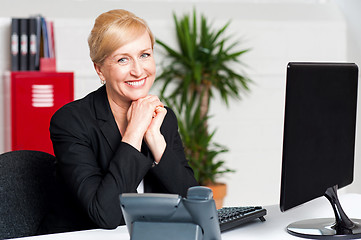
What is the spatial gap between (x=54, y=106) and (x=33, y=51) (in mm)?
348

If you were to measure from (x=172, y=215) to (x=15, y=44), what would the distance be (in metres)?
2.51

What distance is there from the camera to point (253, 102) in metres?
4.38

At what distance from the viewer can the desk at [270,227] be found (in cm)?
158

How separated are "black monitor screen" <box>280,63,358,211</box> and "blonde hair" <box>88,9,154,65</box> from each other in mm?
660

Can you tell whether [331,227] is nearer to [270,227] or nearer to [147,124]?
[270,227]

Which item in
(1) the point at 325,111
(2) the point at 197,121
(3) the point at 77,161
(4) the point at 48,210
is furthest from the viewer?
(2) the point at 197,121

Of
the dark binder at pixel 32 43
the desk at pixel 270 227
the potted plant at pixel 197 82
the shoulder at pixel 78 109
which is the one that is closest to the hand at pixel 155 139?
the shoulder at pixel 78 109

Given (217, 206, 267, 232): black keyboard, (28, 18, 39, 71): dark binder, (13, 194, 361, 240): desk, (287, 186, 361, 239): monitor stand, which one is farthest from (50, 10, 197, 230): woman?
(28, 18, 39, 71): dark binder

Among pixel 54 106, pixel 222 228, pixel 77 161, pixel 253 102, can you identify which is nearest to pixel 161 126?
pixel 77 161

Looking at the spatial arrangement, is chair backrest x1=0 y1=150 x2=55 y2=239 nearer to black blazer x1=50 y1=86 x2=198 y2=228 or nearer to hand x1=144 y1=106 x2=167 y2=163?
black blazer x1=50 y1=86 x2=198 y2=228

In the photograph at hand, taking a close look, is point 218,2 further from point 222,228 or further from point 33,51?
point 222,228

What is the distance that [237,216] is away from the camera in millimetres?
1646

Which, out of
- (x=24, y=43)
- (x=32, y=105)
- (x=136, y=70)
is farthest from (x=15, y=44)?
(x=136, y=70)

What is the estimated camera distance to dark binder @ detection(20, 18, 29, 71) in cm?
349
